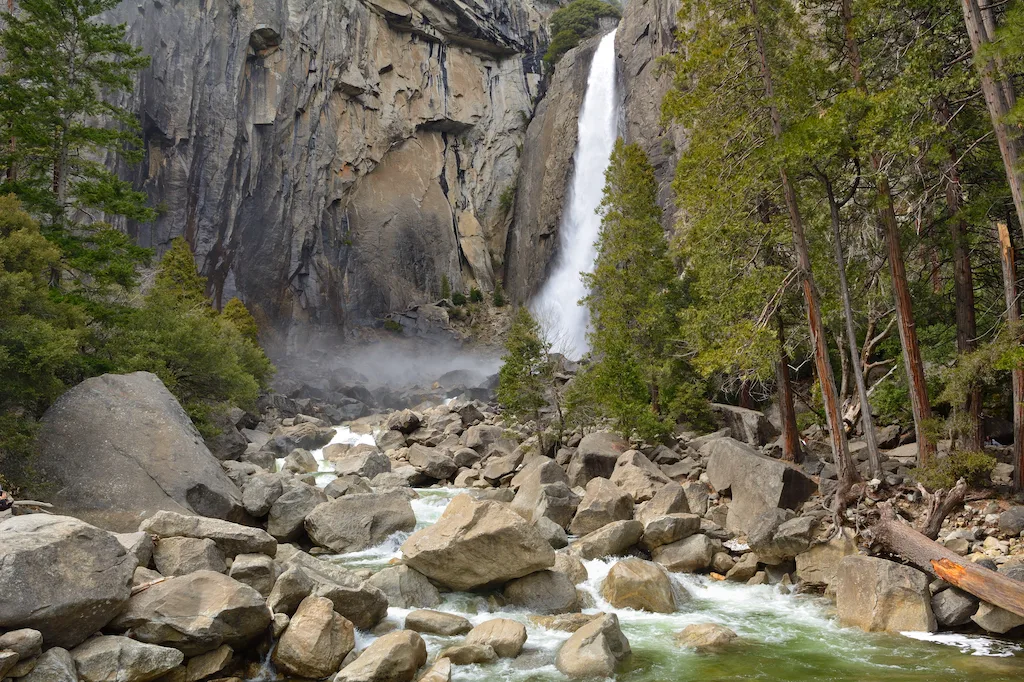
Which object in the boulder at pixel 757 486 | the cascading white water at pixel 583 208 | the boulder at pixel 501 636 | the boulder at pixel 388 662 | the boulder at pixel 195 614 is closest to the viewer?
the boulder at pixel 388 662

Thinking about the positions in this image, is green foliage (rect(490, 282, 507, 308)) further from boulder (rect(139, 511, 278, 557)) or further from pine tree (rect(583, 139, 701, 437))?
boulder (rect(139, 511, 278, 557))

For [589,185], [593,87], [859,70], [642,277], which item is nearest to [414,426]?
[642,277]

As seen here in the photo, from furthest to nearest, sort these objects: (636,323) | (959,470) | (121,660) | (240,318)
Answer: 1. (240,318)
2. (636,323)
3. (959,470)
4. (121,660)

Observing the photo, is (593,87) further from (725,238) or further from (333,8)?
(725,238)

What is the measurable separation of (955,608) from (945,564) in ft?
1.80

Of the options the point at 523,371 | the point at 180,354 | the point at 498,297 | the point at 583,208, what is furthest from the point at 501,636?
the point at 498,297

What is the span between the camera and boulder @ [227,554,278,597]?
8844mm

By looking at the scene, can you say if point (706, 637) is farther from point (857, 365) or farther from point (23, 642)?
point (23, 642)

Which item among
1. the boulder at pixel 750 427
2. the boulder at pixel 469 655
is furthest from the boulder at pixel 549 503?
the boulder at pixel 750 427

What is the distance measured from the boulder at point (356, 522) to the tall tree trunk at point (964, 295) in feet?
34.7

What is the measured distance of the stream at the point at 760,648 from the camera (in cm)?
739

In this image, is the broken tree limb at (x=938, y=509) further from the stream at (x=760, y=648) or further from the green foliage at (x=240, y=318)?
the green foliage at (x=240, y=318)

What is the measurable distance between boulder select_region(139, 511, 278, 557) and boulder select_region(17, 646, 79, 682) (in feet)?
8.97

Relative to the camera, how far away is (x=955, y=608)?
837cm
